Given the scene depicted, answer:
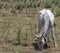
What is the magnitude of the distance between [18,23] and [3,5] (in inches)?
165

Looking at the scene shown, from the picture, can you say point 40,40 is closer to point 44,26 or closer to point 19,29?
point 44,26

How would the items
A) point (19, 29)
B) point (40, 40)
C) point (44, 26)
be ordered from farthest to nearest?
point (19, 29), point (44, 26), point (40, 40)

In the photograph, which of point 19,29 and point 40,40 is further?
point 19,29

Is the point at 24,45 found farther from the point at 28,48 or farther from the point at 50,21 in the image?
the point at 50,21

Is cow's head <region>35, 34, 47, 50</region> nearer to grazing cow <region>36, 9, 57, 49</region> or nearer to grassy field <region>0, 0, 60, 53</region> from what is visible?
grazing cow <region>36, 9, 57, 49</region>

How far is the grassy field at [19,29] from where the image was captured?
9.35 m

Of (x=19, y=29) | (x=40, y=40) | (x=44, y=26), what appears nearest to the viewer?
(x=40, y=40)

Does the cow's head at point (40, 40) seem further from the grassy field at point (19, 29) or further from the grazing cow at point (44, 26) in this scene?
the grassy field at point (19, 29)

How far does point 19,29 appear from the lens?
1124 centimetres

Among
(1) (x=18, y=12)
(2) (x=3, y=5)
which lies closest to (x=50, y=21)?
(1) (x=18, y=12)

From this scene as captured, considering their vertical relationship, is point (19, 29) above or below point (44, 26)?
below

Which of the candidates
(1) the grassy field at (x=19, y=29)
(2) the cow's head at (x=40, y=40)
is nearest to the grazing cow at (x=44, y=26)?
(2) the cow's head at (x=40, y=40)

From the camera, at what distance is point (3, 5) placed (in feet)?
54.9

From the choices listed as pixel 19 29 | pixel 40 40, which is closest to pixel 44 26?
pixel 40 40
